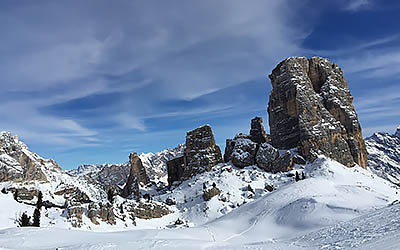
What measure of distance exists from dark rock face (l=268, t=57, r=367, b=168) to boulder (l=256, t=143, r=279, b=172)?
22.5 ft

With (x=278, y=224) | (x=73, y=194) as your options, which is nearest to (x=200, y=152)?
(x=278, y=224)

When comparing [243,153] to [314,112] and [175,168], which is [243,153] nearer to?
[314,112]

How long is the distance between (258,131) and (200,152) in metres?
21.9

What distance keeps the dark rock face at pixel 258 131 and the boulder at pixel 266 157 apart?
A: 1657cm

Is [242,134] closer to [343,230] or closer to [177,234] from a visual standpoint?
[177,234]

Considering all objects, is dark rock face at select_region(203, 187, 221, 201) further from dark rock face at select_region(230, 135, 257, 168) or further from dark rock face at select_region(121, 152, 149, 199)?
dark rock face at select_region(121, 152, 149, 199)

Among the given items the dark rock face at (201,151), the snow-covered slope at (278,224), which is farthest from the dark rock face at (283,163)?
the dark rock face at (201,151)

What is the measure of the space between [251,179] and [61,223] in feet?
122

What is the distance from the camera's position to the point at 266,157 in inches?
2581

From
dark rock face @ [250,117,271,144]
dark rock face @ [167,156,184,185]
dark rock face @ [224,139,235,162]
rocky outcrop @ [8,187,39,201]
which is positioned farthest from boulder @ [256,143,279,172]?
rocky outcrop @ [8,187,39,201]

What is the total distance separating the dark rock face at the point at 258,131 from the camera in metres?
83.9

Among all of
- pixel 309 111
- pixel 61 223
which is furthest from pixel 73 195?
pixel 309 111

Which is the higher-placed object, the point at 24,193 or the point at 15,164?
the point at 15,164

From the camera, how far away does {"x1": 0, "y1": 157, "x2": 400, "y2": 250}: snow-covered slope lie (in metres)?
17.2
